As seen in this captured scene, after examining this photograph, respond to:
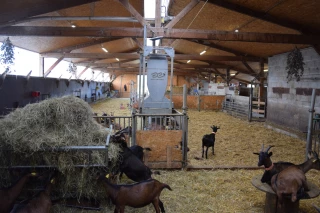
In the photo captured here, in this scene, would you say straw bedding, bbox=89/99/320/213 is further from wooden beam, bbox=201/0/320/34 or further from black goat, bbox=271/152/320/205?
wooden beam, bbox=201/0/320/34

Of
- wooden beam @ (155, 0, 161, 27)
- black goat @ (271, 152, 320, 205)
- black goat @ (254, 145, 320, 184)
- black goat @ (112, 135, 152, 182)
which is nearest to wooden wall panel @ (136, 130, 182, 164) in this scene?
black goat @ (112, 135, 152, 182)

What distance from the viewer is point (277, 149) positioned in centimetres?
670

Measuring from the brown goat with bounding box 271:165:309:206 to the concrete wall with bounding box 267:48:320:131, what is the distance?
5.28 metres

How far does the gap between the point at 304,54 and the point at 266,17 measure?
7.82 feet

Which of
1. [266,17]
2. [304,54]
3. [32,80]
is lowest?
[32,80]

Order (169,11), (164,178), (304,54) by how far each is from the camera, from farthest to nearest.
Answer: (169,11) → (304,54) → (164,178)

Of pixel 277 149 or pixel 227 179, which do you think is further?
pixel 277 149

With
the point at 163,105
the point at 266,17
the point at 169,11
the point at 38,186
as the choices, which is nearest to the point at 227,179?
the point at 163,105

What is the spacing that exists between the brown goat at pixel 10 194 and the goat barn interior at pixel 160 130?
1cm

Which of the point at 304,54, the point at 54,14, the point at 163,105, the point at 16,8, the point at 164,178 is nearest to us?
the point at 164,178

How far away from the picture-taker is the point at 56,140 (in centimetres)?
288

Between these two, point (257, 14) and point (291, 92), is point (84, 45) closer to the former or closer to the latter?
point (257, 14)

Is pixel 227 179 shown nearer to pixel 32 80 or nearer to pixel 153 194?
pixel 153 194

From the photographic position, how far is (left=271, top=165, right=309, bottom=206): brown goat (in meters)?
2.85
